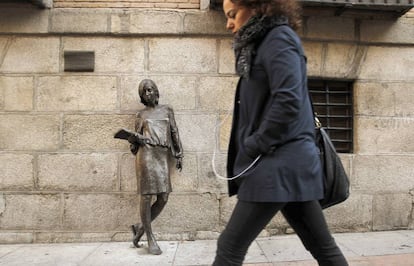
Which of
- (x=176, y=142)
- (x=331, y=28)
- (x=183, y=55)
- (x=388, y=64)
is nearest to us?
(x=176, y=142)

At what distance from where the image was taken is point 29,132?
17.5 feet

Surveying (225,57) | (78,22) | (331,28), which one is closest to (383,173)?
(331,28)

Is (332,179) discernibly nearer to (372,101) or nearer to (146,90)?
(146,90)

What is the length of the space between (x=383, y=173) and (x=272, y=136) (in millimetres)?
4065

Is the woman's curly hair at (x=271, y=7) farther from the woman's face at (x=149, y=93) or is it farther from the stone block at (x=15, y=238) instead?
the stone block at (x=15, y=238)

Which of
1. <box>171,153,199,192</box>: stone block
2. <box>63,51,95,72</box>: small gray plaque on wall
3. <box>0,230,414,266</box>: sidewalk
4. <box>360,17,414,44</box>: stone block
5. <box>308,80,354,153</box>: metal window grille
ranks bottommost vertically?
<box>0,230,414,266</box>: sidewalk

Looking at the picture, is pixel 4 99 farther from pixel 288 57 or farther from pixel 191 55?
pixel 288 57

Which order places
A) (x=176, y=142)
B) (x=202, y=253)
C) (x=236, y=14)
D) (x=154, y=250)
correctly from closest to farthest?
1. (x=236, y=14)
2. (x=154, y=250)
3. (x=202, y=253)
4. (x=176, y=142)

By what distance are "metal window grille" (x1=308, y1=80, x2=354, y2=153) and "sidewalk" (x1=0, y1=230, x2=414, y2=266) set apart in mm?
1262

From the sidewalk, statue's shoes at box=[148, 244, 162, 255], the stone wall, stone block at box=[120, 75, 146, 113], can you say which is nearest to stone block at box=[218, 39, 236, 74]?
the stone wall

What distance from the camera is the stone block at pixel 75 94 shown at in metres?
5.37

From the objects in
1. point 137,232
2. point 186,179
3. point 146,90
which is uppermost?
point 146,90

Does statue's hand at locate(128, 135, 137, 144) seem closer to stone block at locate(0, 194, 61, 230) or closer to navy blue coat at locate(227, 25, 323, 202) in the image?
stone block at locate(0, 194, 61, 230)

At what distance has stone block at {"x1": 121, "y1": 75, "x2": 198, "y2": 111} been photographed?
537cm
